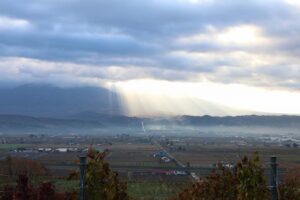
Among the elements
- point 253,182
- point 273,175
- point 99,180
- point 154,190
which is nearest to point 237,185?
point 253,182

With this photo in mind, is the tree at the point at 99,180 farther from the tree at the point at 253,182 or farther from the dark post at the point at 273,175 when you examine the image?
the dark post at the point at 273,175

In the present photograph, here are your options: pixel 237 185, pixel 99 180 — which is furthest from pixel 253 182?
pixel 99 180

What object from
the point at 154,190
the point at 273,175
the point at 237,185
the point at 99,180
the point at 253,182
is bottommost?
the point at 154,190

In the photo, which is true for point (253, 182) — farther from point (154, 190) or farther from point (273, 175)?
point (154, 190)

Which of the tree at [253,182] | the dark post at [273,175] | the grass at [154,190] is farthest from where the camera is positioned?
the grass at [154,190]

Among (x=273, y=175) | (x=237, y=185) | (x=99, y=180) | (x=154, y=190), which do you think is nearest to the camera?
(x=273, y=175)

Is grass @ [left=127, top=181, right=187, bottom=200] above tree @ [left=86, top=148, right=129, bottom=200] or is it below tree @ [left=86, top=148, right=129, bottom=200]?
below

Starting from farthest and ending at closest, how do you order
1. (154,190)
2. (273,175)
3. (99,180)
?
(154,190) → (99,180) → (273,175)

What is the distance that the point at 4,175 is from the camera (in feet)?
250

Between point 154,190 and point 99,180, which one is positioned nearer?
point 99,180

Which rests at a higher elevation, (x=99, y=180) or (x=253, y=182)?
(x=99, y=180)

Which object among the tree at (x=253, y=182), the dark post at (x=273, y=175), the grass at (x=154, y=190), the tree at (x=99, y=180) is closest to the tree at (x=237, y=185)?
the tree at (x=253, y=182)

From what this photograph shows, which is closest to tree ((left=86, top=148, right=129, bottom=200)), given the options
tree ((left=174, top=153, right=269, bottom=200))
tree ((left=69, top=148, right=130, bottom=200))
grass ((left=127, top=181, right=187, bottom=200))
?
tree ((left=69, top=148, right=130, bottom=200))

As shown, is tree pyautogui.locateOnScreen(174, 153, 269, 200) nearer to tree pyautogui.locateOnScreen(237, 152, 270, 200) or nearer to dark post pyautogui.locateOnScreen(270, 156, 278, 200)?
tree pyautogui.locateOnScreen(237, 152, 270, 200)
